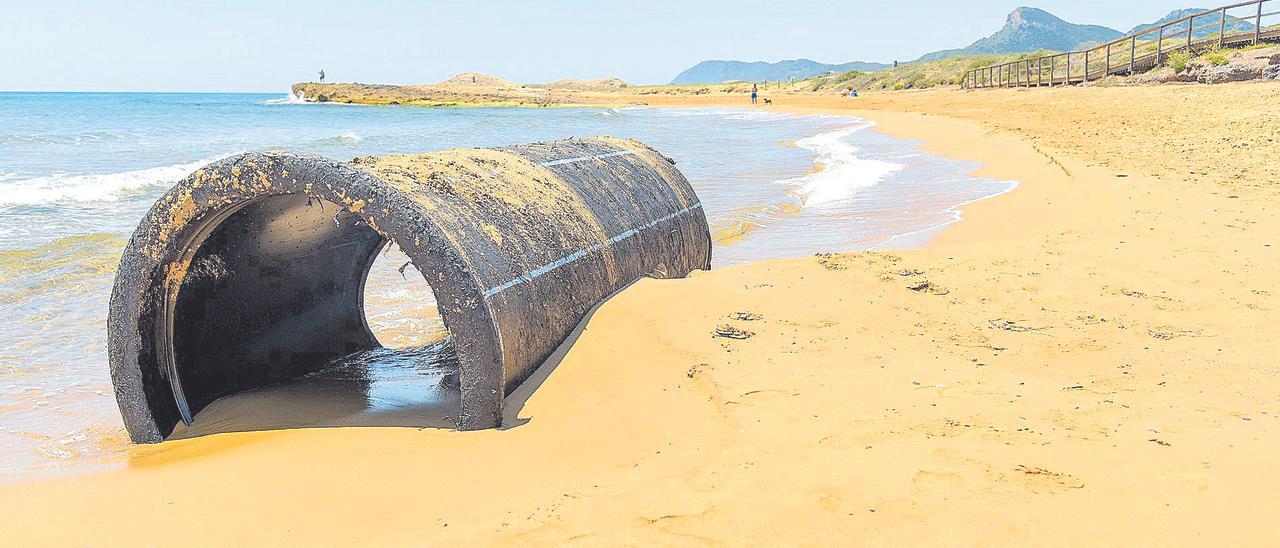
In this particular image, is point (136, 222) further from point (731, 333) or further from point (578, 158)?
point (731, 333)

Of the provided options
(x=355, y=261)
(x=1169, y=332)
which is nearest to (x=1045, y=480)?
(x=1169, y=332)

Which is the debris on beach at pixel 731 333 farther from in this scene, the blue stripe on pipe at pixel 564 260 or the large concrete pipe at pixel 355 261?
the blue stripe on pipe at pixel 564 260

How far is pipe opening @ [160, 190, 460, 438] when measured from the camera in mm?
5273

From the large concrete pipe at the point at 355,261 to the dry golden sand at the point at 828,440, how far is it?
0.30 meters

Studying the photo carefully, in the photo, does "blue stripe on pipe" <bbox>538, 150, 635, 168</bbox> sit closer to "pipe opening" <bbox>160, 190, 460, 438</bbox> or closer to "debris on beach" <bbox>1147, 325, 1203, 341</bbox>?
"pipe opening" <bbox>160, 190, 460, 438</bbox>

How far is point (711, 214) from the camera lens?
527 inches

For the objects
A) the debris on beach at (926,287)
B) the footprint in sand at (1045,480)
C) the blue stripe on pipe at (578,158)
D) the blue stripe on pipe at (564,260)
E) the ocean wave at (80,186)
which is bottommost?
the debris on beach at (926,287)

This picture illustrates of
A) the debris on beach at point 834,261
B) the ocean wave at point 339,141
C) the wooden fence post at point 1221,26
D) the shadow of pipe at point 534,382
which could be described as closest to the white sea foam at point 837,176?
the debris on beach at point 834,261

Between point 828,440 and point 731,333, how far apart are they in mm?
1546

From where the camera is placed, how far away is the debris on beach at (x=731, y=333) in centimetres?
559

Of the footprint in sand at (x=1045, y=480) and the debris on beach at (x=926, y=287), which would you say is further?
the debris on beach at (x=926, y=287)

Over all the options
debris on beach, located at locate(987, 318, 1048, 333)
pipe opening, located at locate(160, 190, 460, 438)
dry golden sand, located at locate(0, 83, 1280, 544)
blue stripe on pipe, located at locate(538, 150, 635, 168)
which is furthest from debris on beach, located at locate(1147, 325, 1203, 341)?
pipe opening, located at locate(160, 190, 460, 438)

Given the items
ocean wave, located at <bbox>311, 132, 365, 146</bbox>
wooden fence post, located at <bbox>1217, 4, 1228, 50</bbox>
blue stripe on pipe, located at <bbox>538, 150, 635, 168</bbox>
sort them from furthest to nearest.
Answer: ocean wave, located at <bbox>311, 132, 365, 146</bbox> < wooden fence post, located at <bbox>1217, 4, 1228, 50</bbox> < blue stripe on pipe, located at <bbox>538, 150, 635, 168</bbox>

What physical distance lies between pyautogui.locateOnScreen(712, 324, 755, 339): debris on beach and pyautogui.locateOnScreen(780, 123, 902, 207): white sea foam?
866 centimetres
